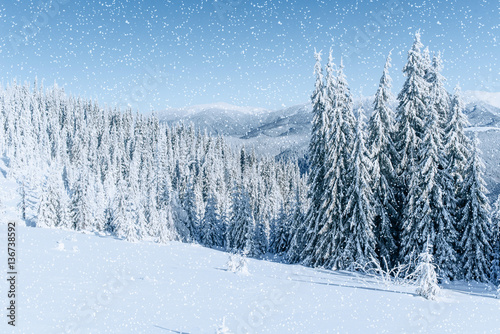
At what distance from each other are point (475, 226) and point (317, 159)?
10.5 meters

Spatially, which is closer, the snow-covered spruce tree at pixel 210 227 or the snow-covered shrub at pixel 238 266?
the snow-covered shrub at pixel 238 266

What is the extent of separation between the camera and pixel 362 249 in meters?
18.3

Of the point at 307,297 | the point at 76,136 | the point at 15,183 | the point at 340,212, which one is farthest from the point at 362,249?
the point at 76,136

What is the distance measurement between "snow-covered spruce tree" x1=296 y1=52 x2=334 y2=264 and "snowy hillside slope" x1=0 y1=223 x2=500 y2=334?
11862 mm

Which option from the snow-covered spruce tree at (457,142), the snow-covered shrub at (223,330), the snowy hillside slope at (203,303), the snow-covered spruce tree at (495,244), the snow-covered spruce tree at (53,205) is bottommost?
the snow-covered spruce tree at (53,205)

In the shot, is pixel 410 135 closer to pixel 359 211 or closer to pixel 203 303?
pixel 359 211

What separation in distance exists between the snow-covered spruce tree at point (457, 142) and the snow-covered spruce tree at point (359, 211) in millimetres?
5887

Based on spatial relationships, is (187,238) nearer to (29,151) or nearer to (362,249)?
(362,249)

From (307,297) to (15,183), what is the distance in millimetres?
102821

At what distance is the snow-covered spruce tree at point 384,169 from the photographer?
63.8 ft

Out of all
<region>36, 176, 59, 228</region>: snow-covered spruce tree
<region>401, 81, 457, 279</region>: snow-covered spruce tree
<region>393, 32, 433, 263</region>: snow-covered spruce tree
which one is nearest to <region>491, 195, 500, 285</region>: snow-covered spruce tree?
<region>401, 81, 457, 279</region>: snow-covered spruce tree

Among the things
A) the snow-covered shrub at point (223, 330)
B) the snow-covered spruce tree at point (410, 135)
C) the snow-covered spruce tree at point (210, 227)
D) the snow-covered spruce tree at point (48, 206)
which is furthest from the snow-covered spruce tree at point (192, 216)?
the snow-covered shrub at point (223, 330)

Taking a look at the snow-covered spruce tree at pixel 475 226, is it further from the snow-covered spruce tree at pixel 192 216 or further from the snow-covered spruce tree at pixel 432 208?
the snow-covered spruce tree at pixel 192 216

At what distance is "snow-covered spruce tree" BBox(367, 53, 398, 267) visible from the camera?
19438mm
